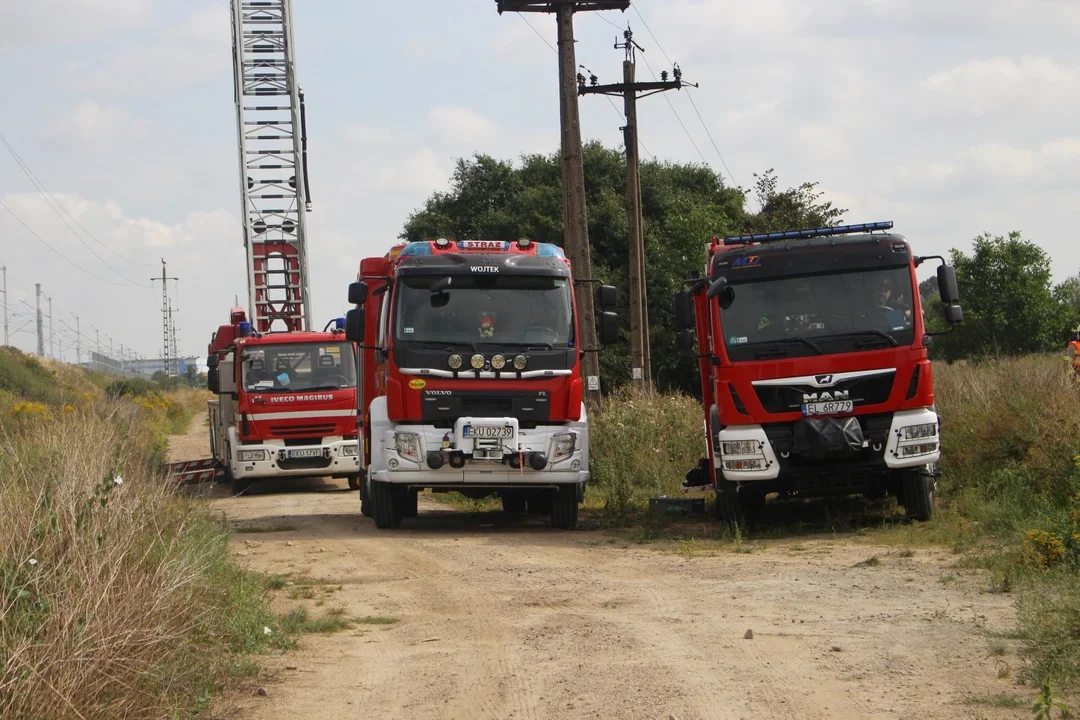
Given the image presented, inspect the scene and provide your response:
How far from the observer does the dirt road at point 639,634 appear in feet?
21.2

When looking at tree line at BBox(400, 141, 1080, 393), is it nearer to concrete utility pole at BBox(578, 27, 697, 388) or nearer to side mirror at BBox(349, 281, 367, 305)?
concrete utility pole at BBox(578, 27, 697, 388)

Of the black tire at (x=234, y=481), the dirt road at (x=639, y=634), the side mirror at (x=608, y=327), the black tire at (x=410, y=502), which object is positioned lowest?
the dirt road at (x=639, y=634)

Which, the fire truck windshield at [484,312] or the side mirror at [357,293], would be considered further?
the side mirror at [357,293]

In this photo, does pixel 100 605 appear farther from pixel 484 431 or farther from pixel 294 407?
pixel 294 407

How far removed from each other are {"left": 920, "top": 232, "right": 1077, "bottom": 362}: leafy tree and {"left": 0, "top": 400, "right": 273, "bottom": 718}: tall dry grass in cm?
3781

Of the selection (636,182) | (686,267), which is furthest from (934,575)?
(686,267)

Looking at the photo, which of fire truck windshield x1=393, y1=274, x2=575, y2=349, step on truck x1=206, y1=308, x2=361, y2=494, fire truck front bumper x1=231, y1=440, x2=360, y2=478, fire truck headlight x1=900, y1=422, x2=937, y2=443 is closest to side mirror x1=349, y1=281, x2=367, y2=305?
fire truck windshield x1=393, y1=274, x2=575, y2=349

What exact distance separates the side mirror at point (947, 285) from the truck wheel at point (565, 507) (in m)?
4.37

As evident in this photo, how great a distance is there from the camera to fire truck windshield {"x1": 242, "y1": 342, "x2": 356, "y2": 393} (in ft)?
71.0

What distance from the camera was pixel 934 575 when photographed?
10.2 meters

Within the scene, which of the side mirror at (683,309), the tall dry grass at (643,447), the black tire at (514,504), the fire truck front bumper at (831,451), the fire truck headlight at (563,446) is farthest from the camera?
the tall dry grass at (643,447)

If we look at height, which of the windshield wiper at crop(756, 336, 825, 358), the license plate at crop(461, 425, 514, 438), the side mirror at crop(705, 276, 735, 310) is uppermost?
the side mirror at crop(705, 276, 735, 310)

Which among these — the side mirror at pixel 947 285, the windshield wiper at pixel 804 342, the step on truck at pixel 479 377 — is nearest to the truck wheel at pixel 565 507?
the step on truck at pixel 479 377

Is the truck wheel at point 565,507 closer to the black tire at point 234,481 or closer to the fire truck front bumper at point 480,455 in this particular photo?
the fire truck front bumper at point 480,455
